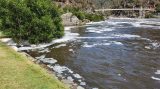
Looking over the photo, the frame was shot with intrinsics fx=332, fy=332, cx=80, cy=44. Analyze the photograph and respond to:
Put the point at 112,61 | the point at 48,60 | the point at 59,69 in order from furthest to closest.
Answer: the point at 48,60, the point at 112,61, the point at 59,69

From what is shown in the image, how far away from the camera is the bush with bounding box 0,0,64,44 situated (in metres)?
45.9

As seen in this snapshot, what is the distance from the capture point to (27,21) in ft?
153

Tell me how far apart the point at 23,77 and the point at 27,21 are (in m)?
24.5

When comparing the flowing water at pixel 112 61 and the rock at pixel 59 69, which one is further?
the rock at pixel 59 69

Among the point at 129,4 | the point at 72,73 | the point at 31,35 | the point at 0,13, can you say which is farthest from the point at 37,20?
the point at 129,4

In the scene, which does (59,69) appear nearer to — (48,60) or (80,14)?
(48,60)

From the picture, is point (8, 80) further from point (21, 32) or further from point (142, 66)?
point (21, 32)

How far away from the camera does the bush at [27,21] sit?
45.9 meters

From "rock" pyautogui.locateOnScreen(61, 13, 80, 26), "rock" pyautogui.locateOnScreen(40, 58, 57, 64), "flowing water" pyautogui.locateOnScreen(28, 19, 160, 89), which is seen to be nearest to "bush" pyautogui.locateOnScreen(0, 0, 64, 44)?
"flowing water" pyautogui.locateOnScreen(28, 19, 160, 89)

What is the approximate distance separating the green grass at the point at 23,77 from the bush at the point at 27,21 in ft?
56.2

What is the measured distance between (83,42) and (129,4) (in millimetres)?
131529

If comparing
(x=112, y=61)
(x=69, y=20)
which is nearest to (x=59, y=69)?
(x=112, y=61)

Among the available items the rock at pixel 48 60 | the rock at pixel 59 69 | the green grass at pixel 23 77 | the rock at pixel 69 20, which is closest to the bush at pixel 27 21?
the rock at pixel 48 60

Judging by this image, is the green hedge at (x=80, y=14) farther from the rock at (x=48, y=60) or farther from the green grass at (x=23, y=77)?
the green grass at (x=23, y=77)
